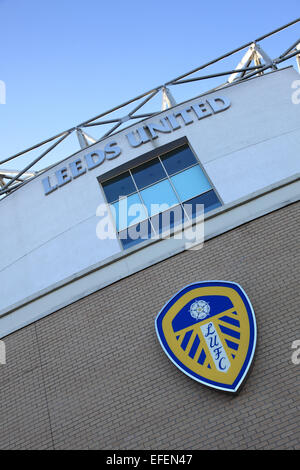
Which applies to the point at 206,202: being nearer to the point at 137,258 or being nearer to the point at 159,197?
the point at 159,197

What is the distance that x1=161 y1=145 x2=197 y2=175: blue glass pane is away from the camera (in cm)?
1129

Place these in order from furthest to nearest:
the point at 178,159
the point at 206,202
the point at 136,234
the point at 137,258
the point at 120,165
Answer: the point at 120,165, the point at 178,159, the point at 136,234, the point at 206,202, the point at 137,258

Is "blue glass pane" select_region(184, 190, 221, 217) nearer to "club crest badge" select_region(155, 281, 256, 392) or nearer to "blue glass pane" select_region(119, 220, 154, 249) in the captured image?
"blue glass pane" select_region(119, 220, 154, 249)

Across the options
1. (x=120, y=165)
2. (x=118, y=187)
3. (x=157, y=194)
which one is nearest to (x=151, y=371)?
(x=157, y=194)

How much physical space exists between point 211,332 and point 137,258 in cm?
247

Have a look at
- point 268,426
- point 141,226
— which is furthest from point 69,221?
point 268,426

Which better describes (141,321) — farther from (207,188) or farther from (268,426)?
(207,188)

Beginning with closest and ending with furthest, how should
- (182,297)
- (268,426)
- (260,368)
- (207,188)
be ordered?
(268,426) < (260,368) < (182,297) < (207,188)

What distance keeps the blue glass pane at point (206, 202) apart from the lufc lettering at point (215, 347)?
3.32 metres

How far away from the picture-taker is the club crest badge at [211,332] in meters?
7.41

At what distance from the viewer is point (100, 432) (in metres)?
7.72

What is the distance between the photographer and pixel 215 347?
7.70 meters

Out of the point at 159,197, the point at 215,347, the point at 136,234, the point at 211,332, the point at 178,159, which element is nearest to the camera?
the point at 215,347

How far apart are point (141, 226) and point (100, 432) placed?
16.0 feet
